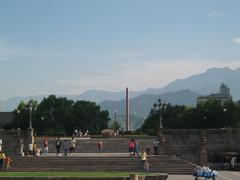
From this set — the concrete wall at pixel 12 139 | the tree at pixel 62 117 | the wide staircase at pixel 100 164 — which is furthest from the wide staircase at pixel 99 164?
the tree at pixel 62 117

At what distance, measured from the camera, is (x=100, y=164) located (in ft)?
135

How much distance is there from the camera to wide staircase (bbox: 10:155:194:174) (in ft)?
132

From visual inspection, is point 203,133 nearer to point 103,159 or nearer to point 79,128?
point 103,159

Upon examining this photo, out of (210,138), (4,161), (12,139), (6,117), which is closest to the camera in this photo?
(4,161)

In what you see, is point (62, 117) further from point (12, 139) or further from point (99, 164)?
point (99, 164)

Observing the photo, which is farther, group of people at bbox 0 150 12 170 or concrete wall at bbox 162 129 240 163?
concrete wall at bbox 162 129 240 163

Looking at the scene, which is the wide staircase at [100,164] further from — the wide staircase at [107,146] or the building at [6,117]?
the building at [6,117]

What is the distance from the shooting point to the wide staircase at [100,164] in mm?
40250

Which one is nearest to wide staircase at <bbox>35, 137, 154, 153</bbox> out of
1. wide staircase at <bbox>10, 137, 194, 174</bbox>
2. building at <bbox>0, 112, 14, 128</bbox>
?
wide staircase at <bbox>10, 137, 194, 174</bbox>

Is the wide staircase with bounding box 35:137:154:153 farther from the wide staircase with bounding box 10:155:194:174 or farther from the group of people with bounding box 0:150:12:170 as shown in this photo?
the group of people with bounding box 0:150:12:170

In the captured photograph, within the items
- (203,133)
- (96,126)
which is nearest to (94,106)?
(96,126)

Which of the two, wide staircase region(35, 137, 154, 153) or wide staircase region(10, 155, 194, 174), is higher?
wide staircase region(35, 137, 154, 153)

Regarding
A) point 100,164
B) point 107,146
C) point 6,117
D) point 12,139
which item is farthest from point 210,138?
point 6,117

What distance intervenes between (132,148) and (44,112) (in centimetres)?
5784
